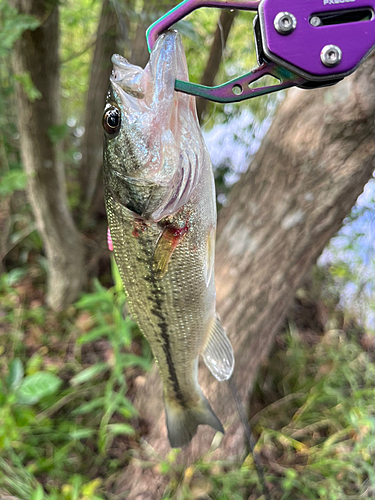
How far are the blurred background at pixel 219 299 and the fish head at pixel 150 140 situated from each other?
585mm

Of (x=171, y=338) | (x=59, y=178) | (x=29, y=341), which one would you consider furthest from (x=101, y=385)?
(x=59, y=178)

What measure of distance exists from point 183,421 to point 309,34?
1263 millimetres

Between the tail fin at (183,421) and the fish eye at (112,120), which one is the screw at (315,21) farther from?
the tail fin at (183,421)

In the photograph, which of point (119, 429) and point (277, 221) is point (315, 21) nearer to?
point (277, 221)

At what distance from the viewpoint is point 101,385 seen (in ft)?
6.34

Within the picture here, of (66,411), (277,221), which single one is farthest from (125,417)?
(277,221)

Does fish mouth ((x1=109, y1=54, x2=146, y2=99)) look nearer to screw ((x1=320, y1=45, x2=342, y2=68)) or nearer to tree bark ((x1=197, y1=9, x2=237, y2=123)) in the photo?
screw ((x1=320, y1=45, x2=342, y2=68))

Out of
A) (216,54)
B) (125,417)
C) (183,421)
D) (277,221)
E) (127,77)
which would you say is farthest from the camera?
(216,54)

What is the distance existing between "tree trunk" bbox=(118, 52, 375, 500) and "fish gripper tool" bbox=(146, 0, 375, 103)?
76 cm

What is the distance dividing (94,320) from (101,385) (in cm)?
50

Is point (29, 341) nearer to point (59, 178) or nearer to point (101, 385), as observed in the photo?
point (101, 385)

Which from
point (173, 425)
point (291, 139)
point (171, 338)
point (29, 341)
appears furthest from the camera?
point (29, 341)

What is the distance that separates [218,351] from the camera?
1.08 metres

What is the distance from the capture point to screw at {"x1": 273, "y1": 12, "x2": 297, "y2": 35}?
0.54m
